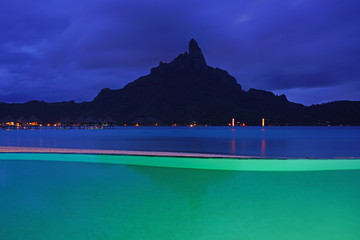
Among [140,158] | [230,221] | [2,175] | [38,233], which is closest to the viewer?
[38,233]

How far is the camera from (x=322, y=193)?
28.6 feet

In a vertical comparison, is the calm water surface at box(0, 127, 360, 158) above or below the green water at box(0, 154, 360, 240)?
below

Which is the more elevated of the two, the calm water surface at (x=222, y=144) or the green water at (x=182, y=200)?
the green water at (x=182, y=200)

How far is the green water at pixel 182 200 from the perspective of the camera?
5699 millimetres

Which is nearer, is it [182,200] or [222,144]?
[182,200]

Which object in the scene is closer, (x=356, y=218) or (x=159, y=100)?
(x=356, y=218)

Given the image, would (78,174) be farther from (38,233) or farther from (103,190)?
(38,233)

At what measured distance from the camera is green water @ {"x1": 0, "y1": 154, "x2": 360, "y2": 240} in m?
5.70

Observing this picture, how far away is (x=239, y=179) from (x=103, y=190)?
499 centimetres

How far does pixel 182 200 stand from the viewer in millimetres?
7863

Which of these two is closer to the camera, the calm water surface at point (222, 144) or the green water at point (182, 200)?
the green water at point (182, 200)

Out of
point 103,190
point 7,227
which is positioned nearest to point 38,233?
point 7,227

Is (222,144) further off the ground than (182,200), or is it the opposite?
(182,200)

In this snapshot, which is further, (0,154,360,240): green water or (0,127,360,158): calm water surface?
(0,127,360,158): calm water surface
